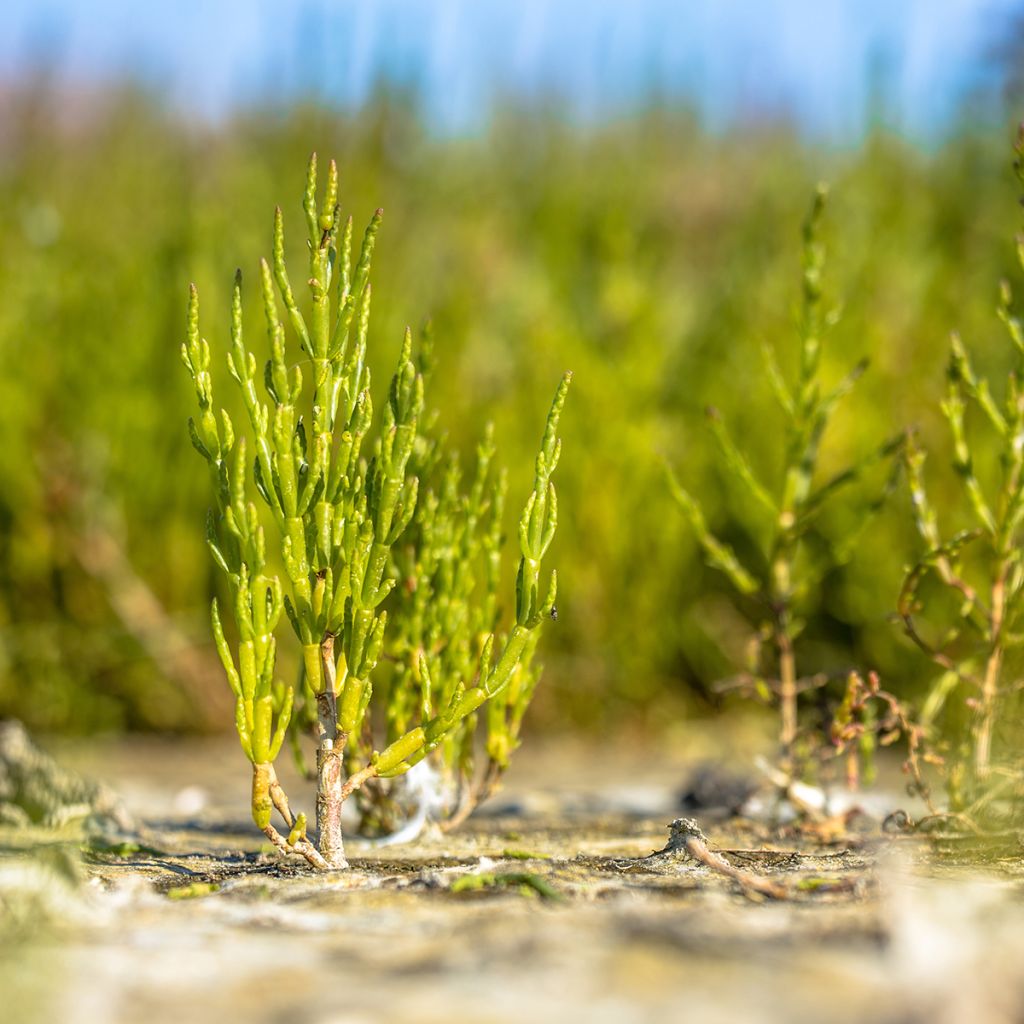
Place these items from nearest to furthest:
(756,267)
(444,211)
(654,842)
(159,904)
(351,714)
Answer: (159,904) → (351,714) → (654,842) → (756,267) → (444,211)

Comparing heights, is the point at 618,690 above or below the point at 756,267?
below

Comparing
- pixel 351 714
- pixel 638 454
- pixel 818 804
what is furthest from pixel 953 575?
pixel 638 454

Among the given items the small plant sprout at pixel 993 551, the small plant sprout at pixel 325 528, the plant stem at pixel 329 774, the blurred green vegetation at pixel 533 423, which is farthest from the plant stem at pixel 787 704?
the blurred green vegetation at pixel 533 423

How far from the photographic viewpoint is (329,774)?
1712mm

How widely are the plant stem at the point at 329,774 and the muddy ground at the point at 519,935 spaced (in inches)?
2.2

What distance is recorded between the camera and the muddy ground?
3.42 feet

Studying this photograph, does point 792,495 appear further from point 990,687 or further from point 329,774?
point 329,774

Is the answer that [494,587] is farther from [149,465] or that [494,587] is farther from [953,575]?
[149,465]

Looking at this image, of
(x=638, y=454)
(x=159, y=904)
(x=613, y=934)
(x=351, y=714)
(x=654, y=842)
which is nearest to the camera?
(x=613, y=934)

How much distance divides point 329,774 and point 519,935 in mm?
546

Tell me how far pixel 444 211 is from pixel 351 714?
514 centimetres

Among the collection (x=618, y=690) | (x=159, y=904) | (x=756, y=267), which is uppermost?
(x=756, y=267)

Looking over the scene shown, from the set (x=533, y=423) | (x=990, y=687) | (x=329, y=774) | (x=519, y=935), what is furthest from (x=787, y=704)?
(x=533, y=423)

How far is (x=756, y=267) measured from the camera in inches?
229
